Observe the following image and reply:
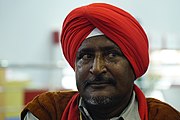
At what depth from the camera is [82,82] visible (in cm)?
100

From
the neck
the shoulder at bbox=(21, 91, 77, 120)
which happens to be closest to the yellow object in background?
the shoulder at bbox=(21, 91, 77, 120)

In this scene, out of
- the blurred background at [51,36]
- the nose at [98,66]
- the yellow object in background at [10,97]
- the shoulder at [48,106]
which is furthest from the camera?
the blurred background at [51,36]

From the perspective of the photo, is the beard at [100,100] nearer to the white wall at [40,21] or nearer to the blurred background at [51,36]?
the blurred background at [51,36]

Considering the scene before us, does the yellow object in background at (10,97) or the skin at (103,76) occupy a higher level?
the skin at (103,76)

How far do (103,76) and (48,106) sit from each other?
0.22m

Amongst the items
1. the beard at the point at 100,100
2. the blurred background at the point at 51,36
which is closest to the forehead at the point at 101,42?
the beard at the point at 100,100

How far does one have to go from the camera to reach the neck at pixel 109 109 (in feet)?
3.25

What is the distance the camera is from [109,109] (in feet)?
3.32

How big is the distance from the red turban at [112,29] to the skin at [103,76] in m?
0.02

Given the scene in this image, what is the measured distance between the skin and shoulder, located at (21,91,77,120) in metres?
0.11

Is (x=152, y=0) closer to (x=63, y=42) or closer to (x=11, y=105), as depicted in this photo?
(x=11, y=105)

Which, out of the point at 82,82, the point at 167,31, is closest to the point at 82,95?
the point at 82,82

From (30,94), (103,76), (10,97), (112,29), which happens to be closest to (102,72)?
(103,76)

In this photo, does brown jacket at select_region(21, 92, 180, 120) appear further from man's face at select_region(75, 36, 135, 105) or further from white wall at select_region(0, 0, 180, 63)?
white wall at select_region(0, 0, 180, 63)
